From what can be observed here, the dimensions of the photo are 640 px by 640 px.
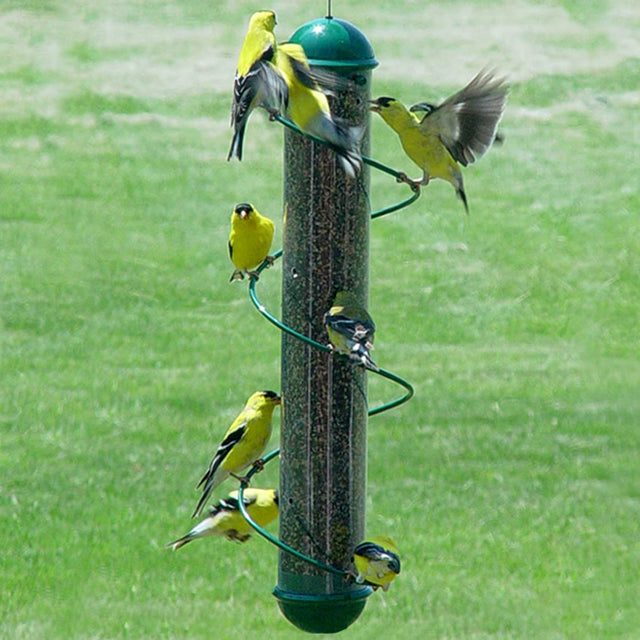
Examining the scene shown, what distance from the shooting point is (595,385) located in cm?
927

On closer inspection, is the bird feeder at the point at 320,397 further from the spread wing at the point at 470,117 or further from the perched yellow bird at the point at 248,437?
the spread wing at the point at 470,117

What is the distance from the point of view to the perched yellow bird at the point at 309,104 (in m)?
3.62

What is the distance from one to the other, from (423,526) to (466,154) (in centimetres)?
372

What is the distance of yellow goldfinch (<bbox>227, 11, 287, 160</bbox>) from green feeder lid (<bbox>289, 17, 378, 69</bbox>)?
16 centimetres

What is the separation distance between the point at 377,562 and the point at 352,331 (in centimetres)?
58

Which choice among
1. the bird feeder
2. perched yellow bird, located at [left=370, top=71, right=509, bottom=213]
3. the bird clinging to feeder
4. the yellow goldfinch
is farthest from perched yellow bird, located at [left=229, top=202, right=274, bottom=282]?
the yellow goldfinch

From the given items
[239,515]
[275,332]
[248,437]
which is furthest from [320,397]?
[275,332]

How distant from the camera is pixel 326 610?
403 centimetres

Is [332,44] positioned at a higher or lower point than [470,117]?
higher

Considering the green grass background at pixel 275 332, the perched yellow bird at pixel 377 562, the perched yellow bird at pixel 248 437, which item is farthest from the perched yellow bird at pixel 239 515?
the green grass background at pixel 275 332

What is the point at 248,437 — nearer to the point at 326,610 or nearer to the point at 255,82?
the point at 326,610

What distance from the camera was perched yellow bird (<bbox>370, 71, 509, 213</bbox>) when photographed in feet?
12.6

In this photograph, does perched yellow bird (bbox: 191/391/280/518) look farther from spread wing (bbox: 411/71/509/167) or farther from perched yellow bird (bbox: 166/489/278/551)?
spread wing (bbox: 411/71/509/167)

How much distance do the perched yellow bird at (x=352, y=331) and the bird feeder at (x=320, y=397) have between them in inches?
5.7
